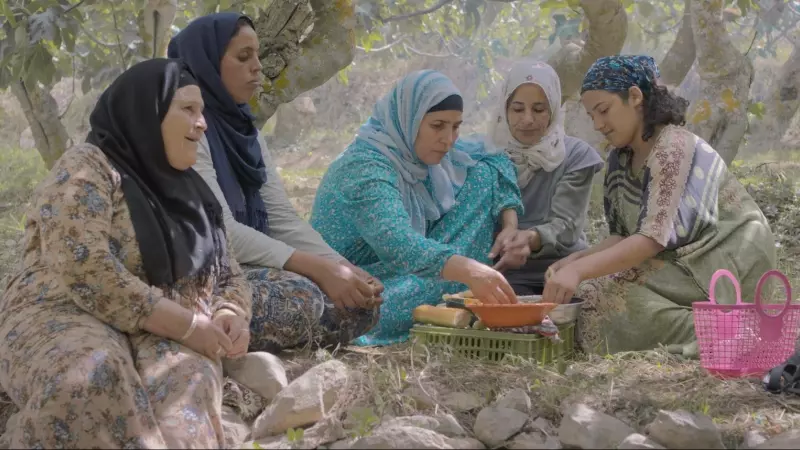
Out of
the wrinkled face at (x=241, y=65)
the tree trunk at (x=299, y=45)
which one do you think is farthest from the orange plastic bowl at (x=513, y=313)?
the tree trunk at (x=299, y=45)

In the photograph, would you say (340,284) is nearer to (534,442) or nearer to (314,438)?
(314,438)

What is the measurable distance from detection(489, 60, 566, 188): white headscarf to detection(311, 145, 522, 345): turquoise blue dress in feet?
0.28

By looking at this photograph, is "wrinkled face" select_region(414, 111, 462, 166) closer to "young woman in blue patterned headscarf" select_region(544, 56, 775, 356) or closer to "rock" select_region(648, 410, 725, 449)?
"young woman in blue patterned headscarf" select_region(544, 56, 775, 356)

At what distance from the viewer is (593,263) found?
3225 millimetres

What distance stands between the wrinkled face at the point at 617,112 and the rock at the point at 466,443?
5.28ft

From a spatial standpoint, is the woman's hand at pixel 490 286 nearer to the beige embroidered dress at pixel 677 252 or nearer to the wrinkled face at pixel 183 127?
the beige embroidered dress at pixel 677 252

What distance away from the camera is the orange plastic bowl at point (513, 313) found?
308cm

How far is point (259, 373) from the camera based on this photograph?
2740 millimetres

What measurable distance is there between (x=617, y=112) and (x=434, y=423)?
1607mm

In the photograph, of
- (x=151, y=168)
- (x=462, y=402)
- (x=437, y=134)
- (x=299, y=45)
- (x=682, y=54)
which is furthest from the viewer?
(x=682, y=54)

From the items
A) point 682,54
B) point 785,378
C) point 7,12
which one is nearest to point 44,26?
point 7,12

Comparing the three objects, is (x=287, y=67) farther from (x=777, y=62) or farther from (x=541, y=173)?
(x=777, y=62)

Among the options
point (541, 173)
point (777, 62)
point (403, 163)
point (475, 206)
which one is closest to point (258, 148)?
point (403, 163)

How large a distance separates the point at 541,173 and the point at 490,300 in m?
1.07
